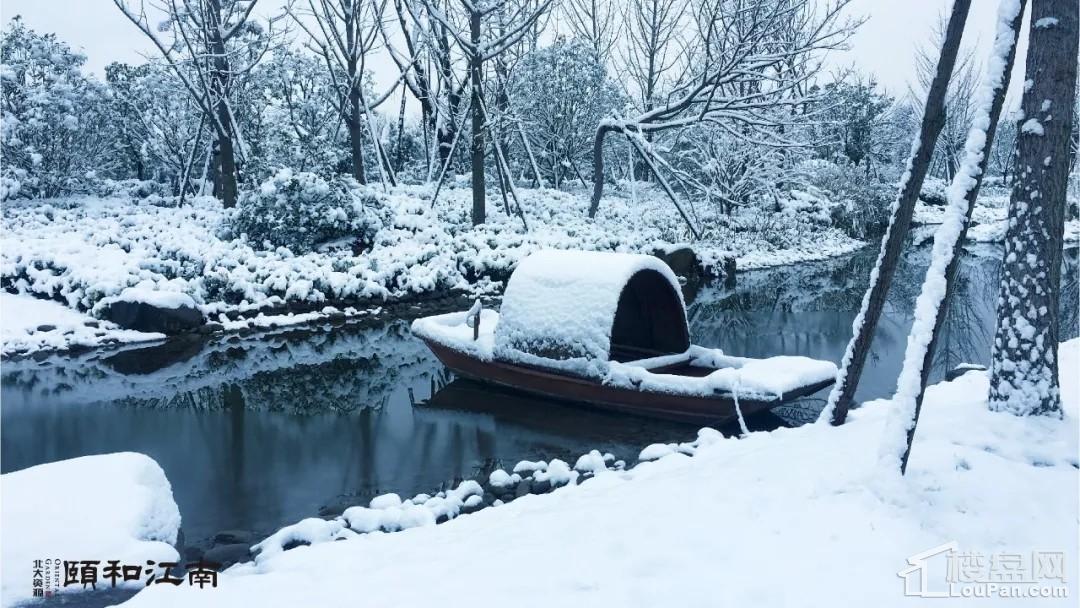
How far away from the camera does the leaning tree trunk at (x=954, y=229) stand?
13.0 ft

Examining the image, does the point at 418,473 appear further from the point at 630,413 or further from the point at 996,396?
the point at 996,396

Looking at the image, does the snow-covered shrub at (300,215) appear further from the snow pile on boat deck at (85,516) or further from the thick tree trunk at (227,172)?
the snow pile on boat deck at (85,516)

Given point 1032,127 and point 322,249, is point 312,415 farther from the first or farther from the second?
point 322,249

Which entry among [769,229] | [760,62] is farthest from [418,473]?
[769,229]

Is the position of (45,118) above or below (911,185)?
above

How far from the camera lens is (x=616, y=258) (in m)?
8.34

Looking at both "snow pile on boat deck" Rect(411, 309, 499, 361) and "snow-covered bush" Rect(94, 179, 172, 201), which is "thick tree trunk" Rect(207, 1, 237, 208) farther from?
Result: "snow pile on boat deck" Rect(411, 309, 499, 361)

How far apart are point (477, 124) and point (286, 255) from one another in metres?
6.76

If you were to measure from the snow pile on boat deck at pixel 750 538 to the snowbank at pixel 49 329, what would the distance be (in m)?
8.90

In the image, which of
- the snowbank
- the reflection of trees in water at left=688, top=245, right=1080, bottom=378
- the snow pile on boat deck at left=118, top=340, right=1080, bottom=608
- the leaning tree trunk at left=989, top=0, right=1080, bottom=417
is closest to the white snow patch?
the leaning tree trunk at left=989, top=0, right=1080, bottom=417

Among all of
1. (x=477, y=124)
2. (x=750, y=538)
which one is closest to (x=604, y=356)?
(x=750, y=538)

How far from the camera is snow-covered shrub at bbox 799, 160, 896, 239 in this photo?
30.7 meters

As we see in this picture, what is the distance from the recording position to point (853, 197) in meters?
31.8

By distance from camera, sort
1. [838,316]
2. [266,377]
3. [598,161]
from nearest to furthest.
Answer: [266,377], [838,316], [598,161]
